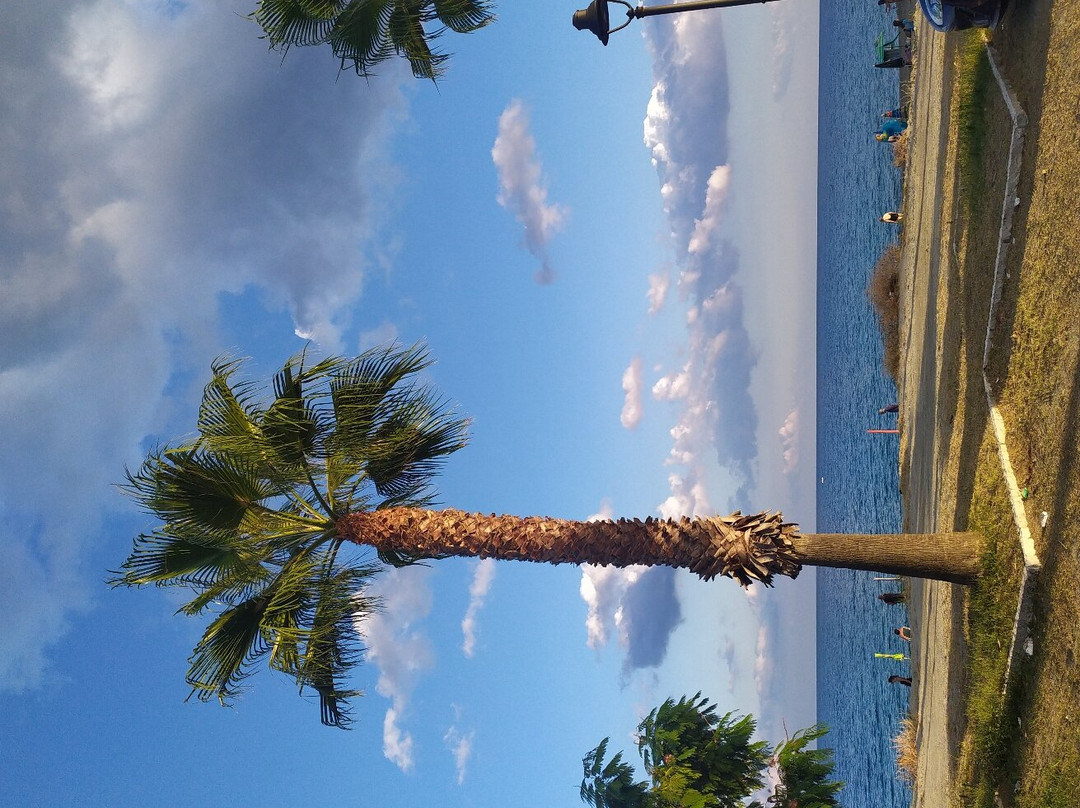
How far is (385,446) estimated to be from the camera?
1044 centimetres

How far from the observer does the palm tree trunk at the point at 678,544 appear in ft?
30.6

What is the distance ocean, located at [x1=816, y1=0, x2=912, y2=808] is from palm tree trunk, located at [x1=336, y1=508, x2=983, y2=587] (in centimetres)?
2656

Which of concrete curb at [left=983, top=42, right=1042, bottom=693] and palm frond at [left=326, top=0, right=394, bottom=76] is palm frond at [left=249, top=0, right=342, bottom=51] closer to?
palm frond at [left=326, top=0, right=394, bottom=76]

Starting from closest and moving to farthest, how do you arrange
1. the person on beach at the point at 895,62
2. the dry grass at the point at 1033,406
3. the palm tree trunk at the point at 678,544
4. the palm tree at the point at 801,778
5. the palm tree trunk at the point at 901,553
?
1. the dry grass at the point at 1033,406
2. the palm tree trunk at the point at 678,544
3. the palm tree trunk at the point at 901,553
4. the palm tree at the point at 801,778
5. the person on beach at the point at 895,62

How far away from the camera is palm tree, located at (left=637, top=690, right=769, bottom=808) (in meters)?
17.0

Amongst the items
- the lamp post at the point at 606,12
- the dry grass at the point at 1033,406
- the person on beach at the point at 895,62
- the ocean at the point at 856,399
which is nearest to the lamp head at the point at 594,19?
the lamp post at the point at 606,12

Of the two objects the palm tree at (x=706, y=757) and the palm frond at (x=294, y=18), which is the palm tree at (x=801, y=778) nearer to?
the palm tree at (x=706, y=757)

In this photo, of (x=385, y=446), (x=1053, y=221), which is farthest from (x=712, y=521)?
(x=1053, y=221)

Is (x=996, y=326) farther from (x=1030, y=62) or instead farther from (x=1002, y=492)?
(x=1030, y=62)

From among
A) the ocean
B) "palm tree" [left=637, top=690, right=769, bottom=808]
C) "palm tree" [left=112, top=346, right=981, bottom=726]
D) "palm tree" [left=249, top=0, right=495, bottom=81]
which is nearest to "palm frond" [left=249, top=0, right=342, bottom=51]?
"palm tree" [left=249, top=0, right=495, bottom=81]

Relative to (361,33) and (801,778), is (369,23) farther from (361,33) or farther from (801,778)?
(801,778)

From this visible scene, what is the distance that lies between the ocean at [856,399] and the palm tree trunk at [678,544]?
26.6 meters

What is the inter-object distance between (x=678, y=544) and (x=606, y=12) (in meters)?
7.48

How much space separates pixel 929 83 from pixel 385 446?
495 inches
